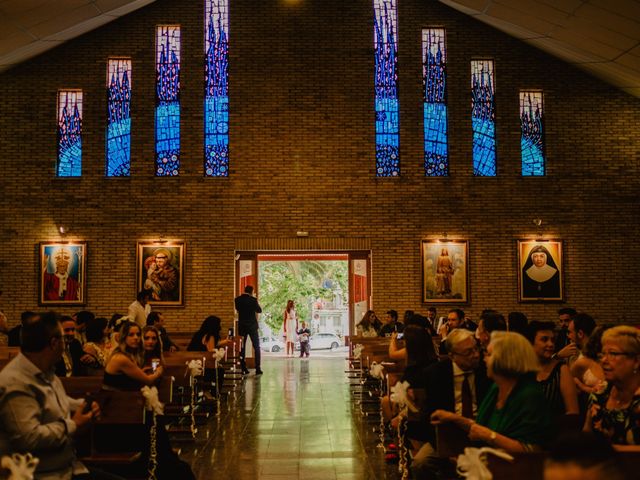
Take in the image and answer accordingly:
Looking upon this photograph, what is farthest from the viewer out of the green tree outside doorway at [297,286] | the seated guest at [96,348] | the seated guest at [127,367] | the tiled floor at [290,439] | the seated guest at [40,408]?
the green tree outside doorway at [297,286]

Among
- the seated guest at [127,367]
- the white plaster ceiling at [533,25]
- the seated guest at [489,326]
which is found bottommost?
the seated guest at [127,367]

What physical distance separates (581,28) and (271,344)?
12.1 metres

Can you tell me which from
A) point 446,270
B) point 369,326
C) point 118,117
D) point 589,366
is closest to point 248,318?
point 369,326

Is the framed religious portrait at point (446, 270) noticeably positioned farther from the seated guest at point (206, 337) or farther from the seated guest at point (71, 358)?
the seated guest at point (71, 358)

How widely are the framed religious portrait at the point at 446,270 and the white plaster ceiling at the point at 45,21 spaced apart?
833cm

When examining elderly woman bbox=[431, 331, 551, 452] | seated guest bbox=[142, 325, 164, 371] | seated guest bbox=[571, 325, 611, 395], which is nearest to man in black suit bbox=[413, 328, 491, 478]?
seated guest bbox=[571, 325, 611, 395]

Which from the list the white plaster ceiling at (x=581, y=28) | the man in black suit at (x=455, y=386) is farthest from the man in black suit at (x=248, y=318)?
the man in black suit at (x=455, y=386)

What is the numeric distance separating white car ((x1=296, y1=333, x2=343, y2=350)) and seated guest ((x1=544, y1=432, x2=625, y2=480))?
1854cm

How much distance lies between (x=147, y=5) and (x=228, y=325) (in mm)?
7422

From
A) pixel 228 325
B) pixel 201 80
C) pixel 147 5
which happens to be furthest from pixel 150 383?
pixel 147 5

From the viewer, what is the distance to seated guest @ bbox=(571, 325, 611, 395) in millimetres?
5172

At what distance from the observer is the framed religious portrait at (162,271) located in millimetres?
15398

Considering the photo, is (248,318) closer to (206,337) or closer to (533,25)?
(206,337)

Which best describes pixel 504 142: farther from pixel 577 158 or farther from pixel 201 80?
pixel 201 80
